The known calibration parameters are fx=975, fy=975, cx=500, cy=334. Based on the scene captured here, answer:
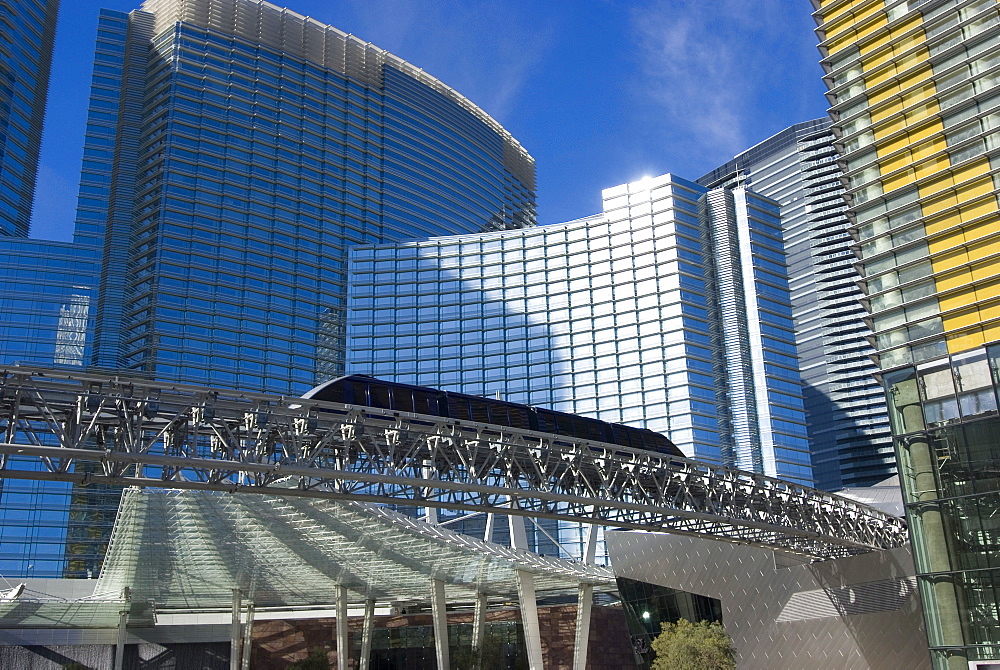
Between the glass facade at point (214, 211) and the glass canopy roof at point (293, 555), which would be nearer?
the glass canopy roof at point (293, 555)

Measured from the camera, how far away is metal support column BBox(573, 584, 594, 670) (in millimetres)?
58781

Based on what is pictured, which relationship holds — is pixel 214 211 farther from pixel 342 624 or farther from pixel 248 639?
pixel 342 624

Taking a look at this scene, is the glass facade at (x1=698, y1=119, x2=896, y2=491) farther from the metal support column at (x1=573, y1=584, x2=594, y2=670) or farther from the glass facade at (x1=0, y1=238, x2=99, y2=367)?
the metal support column at (x1=573, y1=584, x2=594, y2=670)

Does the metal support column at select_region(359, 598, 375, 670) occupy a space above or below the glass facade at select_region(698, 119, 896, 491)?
below

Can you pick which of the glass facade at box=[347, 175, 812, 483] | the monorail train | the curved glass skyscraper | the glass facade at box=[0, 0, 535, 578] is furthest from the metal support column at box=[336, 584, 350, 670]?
the curved glass skyscraper

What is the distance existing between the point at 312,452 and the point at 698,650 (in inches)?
1086

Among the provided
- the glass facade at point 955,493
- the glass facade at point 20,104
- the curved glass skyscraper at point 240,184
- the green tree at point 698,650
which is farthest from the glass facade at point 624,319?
the glass facade at point 955,493

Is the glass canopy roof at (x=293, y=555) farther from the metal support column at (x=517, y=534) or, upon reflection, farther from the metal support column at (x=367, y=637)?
the metal support column at (x=517, y=534)

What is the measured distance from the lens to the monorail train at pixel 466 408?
37031 mm

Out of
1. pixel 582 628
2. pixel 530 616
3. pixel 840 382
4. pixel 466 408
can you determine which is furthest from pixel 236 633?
pixel 840 382

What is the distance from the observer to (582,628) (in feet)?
195

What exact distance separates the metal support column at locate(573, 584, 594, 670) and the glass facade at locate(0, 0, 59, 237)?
9509 centimetres

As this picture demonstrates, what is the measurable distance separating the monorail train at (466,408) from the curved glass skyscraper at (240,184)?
7583 centimetres

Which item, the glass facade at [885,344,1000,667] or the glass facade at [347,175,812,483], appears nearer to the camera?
the glass facade at [885,344,1000,667]
